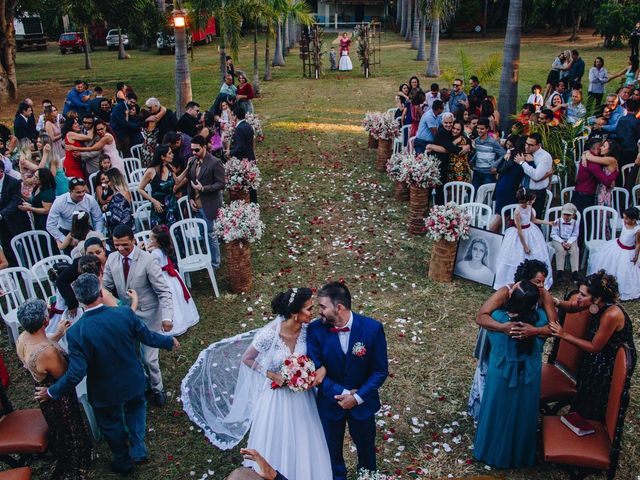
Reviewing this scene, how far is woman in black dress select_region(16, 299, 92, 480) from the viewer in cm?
511

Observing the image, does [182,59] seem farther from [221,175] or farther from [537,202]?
[537,202]

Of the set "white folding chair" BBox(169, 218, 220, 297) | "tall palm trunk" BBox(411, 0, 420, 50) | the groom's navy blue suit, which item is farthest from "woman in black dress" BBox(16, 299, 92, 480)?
"tall palm trunk" BBox(411, 0, 420, 50)

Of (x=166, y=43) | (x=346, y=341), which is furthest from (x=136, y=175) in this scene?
(x=166, y=43)

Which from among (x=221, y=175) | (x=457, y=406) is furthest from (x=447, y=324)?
(x=221, y=175)

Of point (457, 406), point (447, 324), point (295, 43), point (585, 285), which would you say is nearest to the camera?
point (585, 285)

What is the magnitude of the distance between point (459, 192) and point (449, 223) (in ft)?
6.96

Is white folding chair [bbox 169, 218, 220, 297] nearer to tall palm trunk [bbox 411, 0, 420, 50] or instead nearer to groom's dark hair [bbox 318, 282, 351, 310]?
groom's dark hair [bbox 318, 282, 351, 310]

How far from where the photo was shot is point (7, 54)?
23.3m

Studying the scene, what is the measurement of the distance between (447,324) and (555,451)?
3056mm

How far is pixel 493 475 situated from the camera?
5.54 meters

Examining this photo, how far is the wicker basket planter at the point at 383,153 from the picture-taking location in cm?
1406

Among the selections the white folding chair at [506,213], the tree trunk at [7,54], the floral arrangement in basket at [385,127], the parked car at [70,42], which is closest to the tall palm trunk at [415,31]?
the tree trunk at [7,54]

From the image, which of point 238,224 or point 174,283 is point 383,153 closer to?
point 238,224

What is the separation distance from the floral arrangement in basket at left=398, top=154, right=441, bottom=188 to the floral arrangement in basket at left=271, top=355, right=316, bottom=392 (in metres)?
6.40
